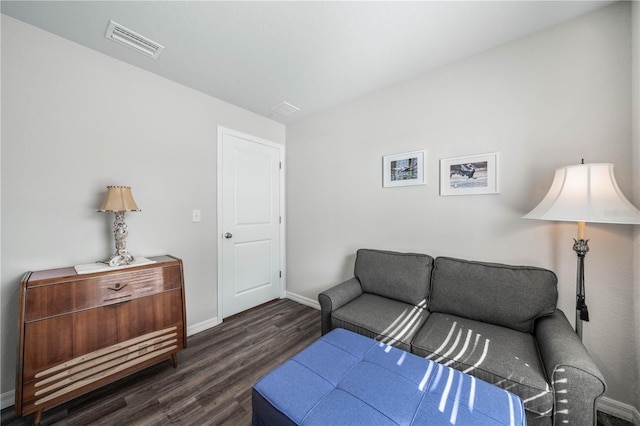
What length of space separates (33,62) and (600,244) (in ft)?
13.2

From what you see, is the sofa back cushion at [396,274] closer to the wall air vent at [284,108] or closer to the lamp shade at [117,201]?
the wall air vent at [284,108]

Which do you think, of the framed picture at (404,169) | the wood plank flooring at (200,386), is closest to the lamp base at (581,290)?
the framed picture at (404,169)

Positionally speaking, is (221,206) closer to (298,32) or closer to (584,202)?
(298,32)

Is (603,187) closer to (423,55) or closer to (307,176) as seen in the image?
(423,55)

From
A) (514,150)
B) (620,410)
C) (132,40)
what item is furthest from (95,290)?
(620,410)

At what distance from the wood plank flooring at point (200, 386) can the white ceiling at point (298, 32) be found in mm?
2538

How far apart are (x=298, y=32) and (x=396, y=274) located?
6.77 ft

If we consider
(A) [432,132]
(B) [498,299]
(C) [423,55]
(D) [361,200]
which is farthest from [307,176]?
(B) [498,299]

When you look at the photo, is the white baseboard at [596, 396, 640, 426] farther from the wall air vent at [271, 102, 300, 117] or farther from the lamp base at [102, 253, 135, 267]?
the wall air vent at [271, 102, 300, 117]

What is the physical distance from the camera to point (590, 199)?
128 centimetres

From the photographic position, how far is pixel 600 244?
152 centimetres

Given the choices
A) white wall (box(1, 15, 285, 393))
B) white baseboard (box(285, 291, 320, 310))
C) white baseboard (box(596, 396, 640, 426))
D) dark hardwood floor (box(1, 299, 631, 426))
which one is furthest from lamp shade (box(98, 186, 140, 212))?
white baseboard (box(596, 396, 640, 426))

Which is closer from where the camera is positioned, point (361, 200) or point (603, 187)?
point (603, 187)

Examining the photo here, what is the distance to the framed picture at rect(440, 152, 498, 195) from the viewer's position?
188 cm
